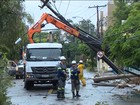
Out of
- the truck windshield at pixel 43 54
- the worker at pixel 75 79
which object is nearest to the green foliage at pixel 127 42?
the truck windshield at pixel 43 54

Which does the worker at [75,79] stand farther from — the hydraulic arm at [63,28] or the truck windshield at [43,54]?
the hydraulic arm at [63,28]

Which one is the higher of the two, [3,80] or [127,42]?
[127,42]

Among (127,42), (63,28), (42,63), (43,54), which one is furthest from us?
(63,28)

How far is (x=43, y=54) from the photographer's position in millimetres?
26047

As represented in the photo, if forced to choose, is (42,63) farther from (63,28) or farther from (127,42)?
(63,28)

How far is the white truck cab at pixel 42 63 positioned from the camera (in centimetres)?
2541

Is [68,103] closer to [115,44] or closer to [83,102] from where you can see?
[83,102]

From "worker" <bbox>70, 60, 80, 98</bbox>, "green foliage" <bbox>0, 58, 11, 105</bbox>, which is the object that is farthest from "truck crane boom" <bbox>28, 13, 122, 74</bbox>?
"green foliage" <bbox>0, 58, 11, 105</bbox>

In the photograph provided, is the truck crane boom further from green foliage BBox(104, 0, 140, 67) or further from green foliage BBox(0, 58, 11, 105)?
green foliage BBox(0, 58, 11, 105)

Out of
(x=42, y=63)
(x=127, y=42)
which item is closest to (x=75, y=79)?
(x=127, y=42)

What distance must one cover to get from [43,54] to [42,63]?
2.55ft

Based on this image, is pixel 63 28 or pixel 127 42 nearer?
pixel 127 42

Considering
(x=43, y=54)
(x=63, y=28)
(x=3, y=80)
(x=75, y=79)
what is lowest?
(x=75, y=79)

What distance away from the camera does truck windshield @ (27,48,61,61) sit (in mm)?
25844
